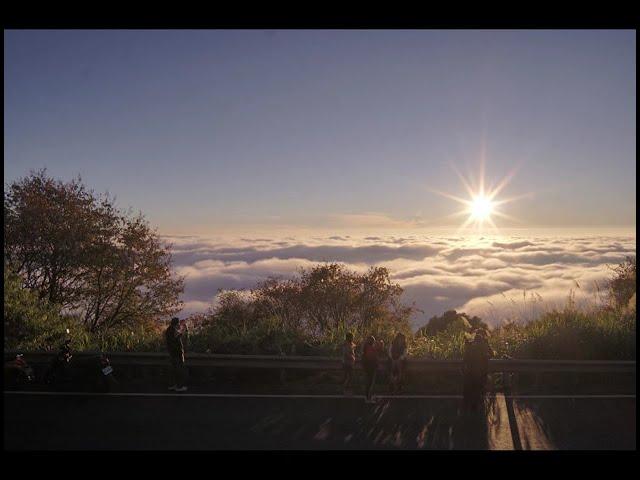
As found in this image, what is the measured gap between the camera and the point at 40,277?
2545cm

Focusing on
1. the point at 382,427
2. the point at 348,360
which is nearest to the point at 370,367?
the point at 348,360

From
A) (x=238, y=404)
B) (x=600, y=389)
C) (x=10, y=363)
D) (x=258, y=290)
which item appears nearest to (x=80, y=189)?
(x=258, y=290)

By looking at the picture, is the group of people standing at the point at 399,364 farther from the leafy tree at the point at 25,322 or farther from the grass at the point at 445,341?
the leafy tree at the point at 25,322

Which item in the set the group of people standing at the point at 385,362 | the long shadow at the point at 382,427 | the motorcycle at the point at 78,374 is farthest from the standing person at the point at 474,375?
the motorcycle at the point at 78,374

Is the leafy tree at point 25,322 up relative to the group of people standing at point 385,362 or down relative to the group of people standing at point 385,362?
up

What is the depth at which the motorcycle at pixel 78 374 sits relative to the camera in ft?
40.1

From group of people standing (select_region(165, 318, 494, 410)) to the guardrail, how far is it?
0.35m

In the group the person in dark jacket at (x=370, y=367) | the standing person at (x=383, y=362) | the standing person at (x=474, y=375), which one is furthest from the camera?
the standing person at (x=383, y=362)

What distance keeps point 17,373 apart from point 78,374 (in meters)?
1.30

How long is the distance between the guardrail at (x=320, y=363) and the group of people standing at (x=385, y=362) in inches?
13.8

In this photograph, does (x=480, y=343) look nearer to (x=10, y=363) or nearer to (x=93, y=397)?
(x=93, y=397)

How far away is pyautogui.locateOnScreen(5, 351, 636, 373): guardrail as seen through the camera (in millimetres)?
12297

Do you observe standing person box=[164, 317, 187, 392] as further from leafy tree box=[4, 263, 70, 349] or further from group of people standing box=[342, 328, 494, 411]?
leafy tree box=[4, 263, 70, 349]

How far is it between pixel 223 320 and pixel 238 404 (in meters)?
5.43
